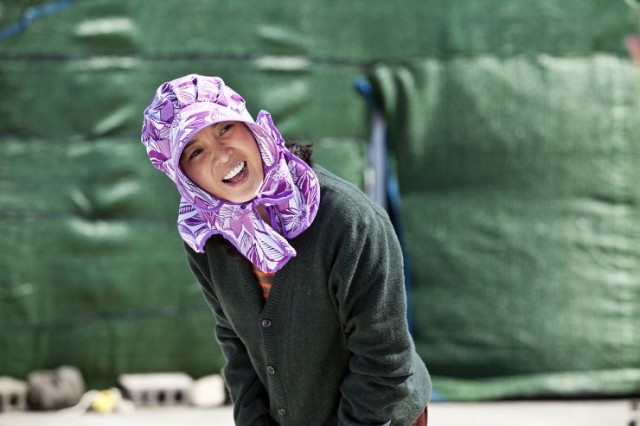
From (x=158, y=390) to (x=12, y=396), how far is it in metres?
0.67

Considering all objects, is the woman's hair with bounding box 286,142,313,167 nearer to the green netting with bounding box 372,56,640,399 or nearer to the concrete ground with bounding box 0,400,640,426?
the concrete ground with bounding box 0,400,640,426

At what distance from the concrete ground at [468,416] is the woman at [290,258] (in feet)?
8.57

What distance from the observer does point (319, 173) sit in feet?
8.41

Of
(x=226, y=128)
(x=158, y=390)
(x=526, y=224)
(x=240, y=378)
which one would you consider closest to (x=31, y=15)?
(x=158, y=390)

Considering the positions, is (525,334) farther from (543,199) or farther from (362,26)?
(362,26)

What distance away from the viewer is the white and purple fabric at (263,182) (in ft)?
7.86

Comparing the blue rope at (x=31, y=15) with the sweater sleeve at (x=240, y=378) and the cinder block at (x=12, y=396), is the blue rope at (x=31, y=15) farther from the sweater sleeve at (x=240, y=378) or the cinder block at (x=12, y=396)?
the sweater sleeve at (x=240, y=378)

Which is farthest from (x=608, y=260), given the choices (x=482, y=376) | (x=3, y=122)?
(x=3, y=122)

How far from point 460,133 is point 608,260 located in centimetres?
91

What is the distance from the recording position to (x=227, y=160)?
242cm

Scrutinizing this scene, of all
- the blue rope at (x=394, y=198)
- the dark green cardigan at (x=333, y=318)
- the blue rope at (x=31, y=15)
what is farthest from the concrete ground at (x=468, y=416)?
the dark green cardigan at (x=333, y=318)

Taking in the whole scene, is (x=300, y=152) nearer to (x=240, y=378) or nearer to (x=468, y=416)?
(x=240, y=378)

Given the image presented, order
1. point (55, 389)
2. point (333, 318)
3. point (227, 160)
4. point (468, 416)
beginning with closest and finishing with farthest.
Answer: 1. point (227, 160)
2. point (333, 318)
3. point (468, 416)
4. point (55, 389)

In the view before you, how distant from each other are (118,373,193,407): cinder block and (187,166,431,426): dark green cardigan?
288 cm
